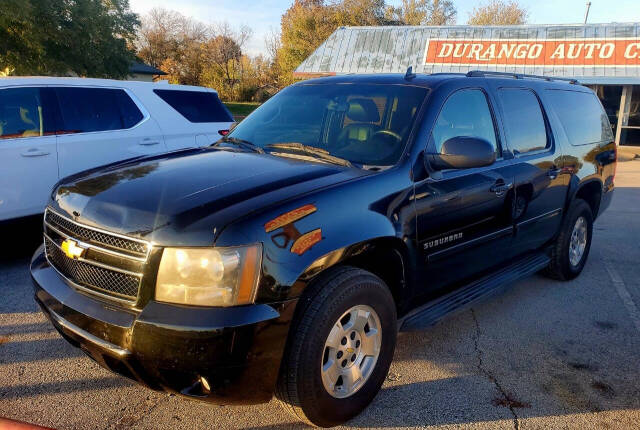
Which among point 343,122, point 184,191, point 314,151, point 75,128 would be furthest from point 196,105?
point 184,191

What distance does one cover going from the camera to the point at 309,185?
262 cm

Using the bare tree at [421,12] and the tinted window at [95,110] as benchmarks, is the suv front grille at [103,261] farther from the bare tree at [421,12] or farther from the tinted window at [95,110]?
the bare tree at [421,12]

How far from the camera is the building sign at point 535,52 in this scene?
18422 millimetres

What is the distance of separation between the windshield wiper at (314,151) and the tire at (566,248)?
275cm

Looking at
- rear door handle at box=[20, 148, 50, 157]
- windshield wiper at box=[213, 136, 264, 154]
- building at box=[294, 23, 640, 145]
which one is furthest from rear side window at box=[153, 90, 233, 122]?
building at box=[294, 23, 640, 145]

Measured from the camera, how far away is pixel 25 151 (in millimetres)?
4977

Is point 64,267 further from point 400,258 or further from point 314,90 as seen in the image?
point 314,90

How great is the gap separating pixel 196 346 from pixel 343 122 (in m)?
1.94

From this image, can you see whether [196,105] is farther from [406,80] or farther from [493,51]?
[493,51]

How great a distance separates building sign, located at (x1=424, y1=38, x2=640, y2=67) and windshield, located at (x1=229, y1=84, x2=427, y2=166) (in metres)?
18.2

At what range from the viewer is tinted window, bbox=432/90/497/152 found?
332cm

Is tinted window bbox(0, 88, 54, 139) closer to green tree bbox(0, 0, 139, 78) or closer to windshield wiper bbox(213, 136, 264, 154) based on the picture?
windshield wiper bbox(213, 136, 264, 154)

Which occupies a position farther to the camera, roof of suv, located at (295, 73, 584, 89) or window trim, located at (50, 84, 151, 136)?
window trim, located at (50, 84, 151, 136)

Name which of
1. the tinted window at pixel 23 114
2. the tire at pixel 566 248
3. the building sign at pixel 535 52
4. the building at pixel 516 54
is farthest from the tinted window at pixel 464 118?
the building sign at pixel 535 52
